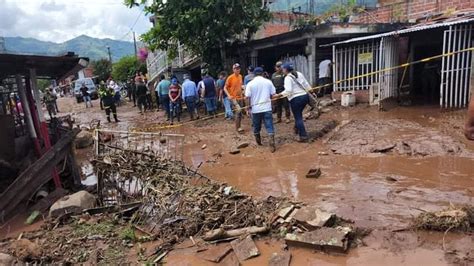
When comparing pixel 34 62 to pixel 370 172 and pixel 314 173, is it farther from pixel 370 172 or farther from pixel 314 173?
pixel 370 172

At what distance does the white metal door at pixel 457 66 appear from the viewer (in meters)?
9.88

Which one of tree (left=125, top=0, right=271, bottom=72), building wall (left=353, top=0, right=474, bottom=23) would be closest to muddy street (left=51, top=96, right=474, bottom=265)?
building wall (left=353, top=0, right=474, bottom=23)

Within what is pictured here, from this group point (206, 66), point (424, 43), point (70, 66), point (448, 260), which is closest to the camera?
point (448, 260)

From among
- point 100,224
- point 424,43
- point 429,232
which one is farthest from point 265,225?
point 424,43

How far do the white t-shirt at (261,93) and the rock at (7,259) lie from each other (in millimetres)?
5105

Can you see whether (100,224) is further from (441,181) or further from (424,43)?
(424,43)

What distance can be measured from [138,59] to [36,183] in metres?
30.8

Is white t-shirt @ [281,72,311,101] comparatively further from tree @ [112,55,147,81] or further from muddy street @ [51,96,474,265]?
tree @ [112,55,147,81]

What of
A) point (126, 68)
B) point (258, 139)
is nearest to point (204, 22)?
point (258, 139)

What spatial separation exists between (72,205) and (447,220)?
16.6 feet

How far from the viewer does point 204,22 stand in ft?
46.8

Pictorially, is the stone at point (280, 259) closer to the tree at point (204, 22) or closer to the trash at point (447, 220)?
the trash at point (447, 220)

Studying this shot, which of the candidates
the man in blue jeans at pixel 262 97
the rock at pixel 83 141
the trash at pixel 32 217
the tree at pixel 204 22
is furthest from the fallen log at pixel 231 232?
the tree at pixel 204 22

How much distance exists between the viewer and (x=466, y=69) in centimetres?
1003
